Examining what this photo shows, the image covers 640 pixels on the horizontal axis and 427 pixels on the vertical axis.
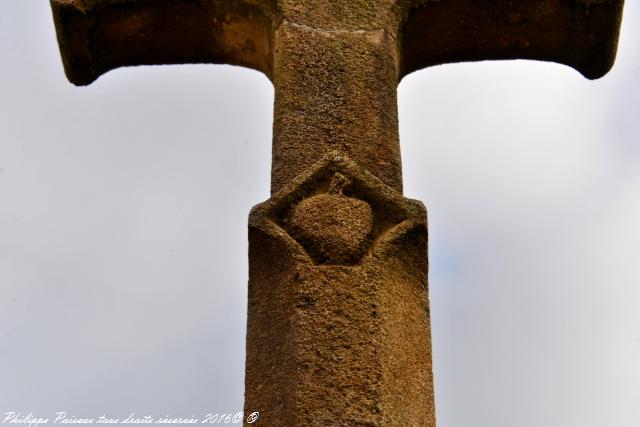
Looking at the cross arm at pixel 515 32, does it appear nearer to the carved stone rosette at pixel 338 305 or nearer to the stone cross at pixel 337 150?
the stone cross at pixel 337 150

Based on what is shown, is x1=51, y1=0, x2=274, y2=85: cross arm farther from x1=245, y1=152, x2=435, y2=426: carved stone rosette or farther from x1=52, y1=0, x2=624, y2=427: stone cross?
x1=245, y1=152, x2=435, y2=426: carved stone rosette

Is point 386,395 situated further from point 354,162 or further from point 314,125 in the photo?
point 314,125

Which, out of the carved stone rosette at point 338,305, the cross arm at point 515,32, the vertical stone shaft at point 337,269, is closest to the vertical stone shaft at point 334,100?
the vertical stone shaft at point 337,269

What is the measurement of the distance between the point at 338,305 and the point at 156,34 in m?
2.02

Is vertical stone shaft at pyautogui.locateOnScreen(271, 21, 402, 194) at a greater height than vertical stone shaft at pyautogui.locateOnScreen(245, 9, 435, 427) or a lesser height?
greater

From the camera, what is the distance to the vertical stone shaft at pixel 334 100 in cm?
411

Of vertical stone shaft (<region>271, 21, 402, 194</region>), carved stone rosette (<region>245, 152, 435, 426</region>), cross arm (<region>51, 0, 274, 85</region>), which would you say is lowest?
carved stone rosette (<region>245, 152, 435, 426</region>)

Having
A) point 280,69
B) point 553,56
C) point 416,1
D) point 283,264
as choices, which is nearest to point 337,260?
point 283,264

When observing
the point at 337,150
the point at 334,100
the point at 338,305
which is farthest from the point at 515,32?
the point at 338,305

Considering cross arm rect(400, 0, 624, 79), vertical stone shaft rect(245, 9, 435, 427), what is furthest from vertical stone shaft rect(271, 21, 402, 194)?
cross arm rect(400, 0, 624, 79)

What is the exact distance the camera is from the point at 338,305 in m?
3.52

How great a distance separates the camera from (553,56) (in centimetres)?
515

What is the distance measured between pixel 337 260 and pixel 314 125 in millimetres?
676

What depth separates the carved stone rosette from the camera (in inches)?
133
